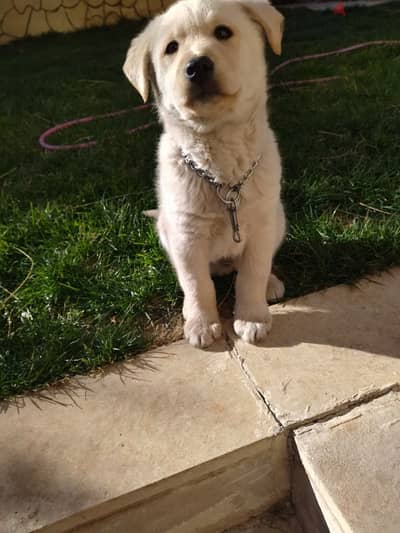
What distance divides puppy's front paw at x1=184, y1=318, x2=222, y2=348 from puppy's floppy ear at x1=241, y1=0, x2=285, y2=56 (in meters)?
1.02

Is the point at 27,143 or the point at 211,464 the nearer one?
the point at 211,464

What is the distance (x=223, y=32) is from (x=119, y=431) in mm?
1321

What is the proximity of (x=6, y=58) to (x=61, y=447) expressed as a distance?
6.69 m

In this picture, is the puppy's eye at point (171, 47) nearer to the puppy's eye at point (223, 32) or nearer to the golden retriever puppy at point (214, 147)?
the golden retriever puppy at point (214, 147)

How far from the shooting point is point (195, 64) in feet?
5.25

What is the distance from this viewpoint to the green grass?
6.48ft

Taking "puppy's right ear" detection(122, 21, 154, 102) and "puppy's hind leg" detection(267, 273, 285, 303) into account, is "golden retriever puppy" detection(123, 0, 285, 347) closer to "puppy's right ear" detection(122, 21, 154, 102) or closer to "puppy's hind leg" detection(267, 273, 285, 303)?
"puppy's right ear" detection(122, 21, 154, 102)

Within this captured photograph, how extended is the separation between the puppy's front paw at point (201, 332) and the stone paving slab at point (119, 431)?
0.13 ft

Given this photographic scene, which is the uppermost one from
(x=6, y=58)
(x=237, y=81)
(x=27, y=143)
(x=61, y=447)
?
(x=237, y=81)

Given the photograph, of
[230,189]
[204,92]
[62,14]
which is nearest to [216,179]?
[230,189]

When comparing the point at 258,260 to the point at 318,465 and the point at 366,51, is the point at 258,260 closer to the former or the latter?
the point at 318,465

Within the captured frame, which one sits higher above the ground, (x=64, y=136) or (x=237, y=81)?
(x=237, y=81)

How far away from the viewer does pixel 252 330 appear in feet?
6.10

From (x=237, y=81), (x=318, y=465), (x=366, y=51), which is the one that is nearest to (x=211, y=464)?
(x=318, y=465)
